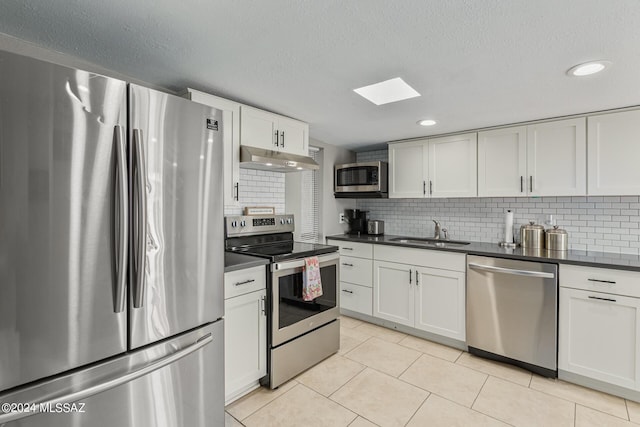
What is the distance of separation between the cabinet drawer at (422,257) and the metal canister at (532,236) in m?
0.64

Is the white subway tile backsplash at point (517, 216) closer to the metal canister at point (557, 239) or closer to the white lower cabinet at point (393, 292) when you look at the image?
the metal canister at point (557, 239)

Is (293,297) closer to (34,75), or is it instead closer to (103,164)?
(103,164)

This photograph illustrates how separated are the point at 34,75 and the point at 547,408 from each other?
322 cm

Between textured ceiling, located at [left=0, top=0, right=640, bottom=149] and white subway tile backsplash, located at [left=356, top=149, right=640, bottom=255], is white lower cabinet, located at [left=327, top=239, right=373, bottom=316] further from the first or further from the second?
textured ceiling, located at [left=0, top=0, right=640, bottom=149]

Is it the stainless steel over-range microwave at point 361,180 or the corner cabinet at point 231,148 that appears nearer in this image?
the corner cabinet at point 231,148

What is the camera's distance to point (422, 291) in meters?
3.10

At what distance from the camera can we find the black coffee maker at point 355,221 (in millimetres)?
4195

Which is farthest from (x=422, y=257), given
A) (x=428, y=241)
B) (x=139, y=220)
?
(x=139, y=220)

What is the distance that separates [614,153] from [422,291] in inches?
77.9

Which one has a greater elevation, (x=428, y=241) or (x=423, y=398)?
(x=428, y=241)

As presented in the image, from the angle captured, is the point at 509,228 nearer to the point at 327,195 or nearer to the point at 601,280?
the point at 601,280

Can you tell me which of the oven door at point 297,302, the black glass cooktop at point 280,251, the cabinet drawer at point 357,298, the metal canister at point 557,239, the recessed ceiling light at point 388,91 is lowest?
the cabinet drawer at point 357,298

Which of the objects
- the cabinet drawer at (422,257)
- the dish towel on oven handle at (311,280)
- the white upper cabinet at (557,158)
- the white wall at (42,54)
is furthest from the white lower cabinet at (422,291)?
the white wall at (42,54)

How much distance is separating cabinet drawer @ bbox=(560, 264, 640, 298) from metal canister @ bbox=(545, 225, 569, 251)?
448 mm
